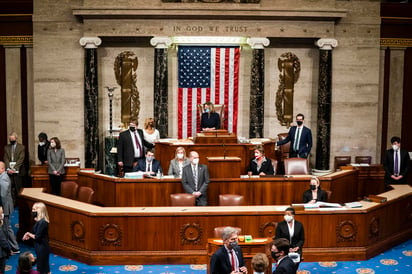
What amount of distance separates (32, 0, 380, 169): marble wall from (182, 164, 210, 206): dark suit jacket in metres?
5.39

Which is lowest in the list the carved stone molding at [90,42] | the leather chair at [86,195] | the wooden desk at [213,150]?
the leather chair at [86,195]

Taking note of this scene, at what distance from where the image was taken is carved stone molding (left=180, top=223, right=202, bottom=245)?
34.9ft

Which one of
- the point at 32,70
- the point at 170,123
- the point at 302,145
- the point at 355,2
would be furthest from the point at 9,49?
the point at 355,2

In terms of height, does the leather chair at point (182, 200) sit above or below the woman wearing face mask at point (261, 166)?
below

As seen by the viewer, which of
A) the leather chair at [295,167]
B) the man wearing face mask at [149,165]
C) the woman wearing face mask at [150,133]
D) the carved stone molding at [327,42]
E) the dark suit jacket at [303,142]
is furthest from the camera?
the carved stone molding at [327,42]

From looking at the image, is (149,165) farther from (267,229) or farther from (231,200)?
(267,229)

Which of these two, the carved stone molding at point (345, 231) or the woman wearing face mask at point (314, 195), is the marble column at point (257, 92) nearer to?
the woman wearing face mask at point (314, 195)

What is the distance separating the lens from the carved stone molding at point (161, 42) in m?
16.3

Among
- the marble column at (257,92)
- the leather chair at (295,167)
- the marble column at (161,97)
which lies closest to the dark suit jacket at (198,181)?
the leather chair at (295,167)

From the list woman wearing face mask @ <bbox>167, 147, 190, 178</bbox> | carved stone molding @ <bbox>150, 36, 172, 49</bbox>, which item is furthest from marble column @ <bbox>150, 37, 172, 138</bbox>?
woman wearing face mask @ <bbox>167, 147, 190, 178</bbox>

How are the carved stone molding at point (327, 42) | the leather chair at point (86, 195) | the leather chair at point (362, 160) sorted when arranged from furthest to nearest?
the carved stone molding at point (327, 42) < the leather chair at point (362, 160) < the leather chair at point (86, 195)

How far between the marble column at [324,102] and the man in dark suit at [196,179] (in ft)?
18.9

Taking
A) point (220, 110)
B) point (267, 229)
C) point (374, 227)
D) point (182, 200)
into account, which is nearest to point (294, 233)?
point (267, 229)

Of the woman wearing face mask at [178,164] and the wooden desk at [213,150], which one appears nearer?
the woman wearing face mask at [178,164]
